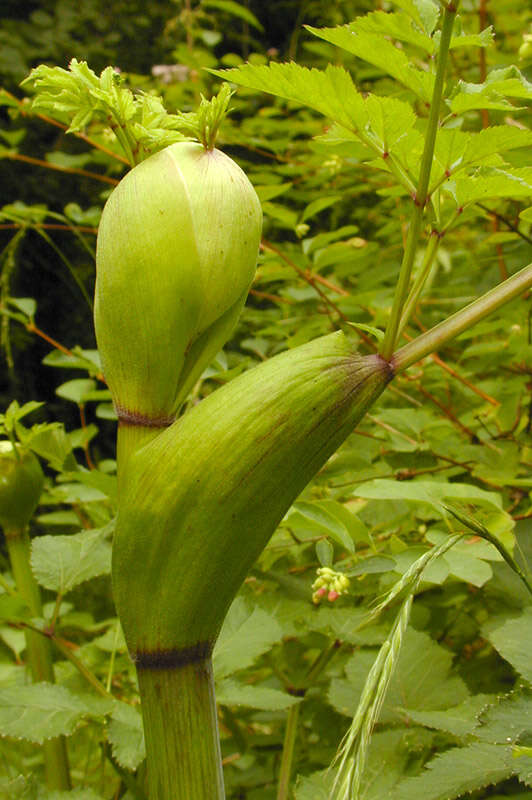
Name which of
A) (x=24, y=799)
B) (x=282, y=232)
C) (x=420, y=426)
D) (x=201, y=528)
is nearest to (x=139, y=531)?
(x=201, y=528)

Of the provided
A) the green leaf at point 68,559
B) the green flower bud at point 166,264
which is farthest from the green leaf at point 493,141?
the green leaf at point 68,559

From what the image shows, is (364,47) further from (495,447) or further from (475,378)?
(475,378)

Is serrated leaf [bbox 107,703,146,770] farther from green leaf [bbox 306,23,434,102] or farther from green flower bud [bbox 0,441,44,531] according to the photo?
green leaf [bbox 306,23,434,102]

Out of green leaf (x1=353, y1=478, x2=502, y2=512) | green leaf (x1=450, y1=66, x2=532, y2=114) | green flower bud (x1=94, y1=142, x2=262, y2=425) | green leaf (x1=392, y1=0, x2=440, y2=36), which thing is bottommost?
green leaf (x1=353, y1=478, x2=502, y2=512)

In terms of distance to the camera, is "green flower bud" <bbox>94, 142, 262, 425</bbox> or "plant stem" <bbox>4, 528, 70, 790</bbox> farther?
"plant stem" <bbox>4, 528, 70, 790</bbox>

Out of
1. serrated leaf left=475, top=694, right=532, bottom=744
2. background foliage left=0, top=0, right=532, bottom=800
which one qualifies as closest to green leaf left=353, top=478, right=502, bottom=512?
background foliage left=0, top=0, right=532, bottom=800
